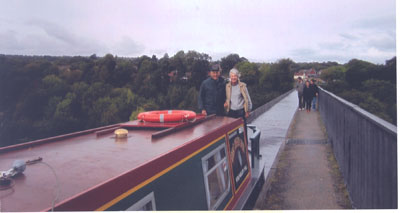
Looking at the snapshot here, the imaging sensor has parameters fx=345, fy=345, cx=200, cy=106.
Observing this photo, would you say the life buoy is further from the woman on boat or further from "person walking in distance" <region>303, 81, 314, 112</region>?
"person walking in distance" <region>303, 81, 314, 112</region>

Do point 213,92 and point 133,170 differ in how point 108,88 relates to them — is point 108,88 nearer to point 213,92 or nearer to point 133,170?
point 213,92

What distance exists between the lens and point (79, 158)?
2.57 m

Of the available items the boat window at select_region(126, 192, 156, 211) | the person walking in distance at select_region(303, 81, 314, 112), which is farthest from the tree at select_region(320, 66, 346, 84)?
the boat window at select_region(126, 192, 156, 211)

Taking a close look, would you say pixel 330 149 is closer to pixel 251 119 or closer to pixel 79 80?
pixel 251 119

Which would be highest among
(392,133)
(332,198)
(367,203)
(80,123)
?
(392,133)

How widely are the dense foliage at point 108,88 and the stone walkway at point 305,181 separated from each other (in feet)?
119

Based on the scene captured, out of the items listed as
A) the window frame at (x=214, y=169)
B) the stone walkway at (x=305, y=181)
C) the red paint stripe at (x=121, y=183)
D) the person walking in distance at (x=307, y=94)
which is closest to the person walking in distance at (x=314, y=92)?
the person walking in distance at (x=307, y=94)

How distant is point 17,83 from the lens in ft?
128

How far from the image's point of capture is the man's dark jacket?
524 centimetres

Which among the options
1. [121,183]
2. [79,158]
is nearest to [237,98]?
[79,158]

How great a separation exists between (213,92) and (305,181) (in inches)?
89.3

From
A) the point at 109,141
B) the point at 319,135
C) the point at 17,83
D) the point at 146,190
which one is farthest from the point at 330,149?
the point at 17,83

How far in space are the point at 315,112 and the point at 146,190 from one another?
1392 cm

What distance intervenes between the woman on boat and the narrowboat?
102cm
